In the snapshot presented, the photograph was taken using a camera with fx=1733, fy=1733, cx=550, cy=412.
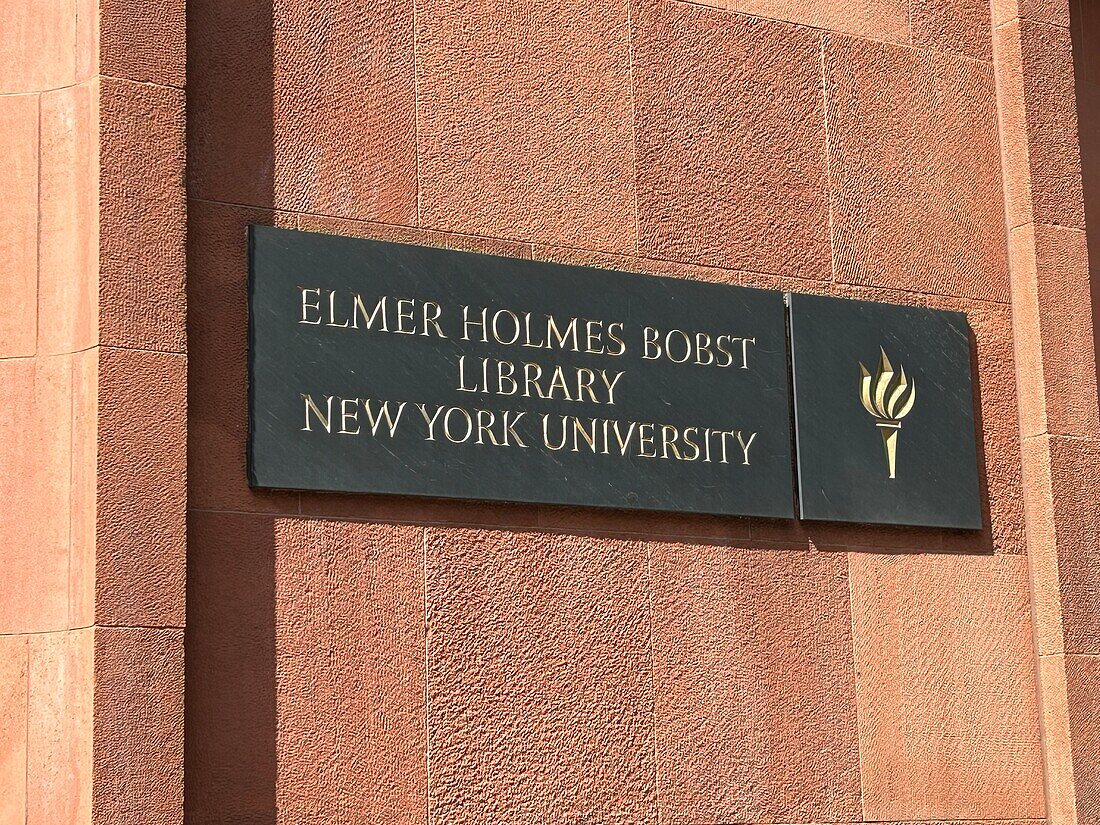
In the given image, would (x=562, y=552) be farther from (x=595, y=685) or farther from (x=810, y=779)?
(x=810, y=779)

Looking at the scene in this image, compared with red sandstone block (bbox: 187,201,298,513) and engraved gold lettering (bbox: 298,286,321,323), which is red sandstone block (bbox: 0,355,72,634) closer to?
red sandstone block (bbox: 187,201,298,513)

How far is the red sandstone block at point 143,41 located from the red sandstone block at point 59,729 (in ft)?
6.23

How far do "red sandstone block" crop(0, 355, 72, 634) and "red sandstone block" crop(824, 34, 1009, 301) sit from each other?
335 cm

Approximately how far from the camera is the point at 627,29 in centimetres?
711

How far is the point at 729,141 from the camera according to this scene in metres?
7.25

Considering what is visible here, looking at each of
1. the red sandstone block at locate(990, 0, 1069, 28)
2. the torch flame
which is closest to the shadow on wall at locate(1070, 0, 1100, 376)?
the red sandstone block at locate(990, 0, 1069, 28)

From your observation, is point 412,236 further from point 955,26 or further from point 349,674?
point 955,26

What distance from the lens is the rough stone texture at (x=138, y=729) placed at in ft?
17.5

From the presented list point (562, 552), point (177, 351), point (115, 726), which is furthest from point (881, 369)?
point (115, 726)

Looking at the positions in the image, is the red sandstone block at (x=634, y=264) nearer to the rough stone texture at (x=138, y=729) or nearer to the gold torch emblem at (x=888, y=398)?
the gold torch emblem at (x=888, y=398)

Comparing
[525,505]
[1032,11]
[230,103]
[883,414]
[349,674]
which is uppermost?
[1032,11]

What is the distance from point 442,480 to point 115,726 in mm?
1500

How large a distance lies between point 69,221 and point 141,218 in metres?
0.25

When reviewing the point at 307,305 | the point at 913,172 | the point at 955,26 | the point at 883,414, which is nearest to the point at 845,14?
the point at 955,26
